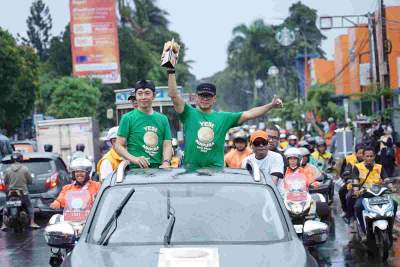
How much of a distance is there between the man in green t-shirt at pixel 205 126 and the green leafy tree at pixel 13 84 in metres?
36.9

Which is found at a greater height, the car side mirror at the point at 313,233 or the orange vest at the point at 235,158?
the orange vest at the point at 235,158

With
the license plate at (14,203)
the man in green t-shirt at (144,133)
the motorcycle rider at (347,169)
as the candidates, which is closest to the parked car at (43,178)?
the license plate at (14,203)

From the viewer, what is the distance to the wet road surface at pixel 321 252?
1158cm

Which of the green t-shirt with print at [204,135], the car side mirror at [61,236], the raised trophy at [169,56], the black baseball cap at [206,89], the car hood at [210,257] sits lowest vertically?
the car hood at [210,257]

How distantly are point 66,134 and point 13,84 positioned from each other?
16.2 metres

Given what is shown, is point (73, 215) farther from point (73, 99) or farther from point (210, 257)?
point (73, 99)

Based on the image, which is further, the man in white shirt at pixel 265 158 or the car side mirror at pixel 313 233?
the man in white shirt at pixel 265 158

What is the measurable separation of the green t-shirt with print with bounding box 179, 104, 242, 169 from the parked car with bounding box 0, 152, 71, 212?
33.1 ft

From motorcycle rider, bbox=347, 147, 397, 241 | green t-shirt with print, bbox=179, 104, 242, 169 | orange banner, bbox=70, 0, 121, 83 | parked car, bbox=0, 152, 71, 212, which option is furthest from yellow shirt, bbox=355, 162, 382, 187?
orange banner, bbox=70, 0, 121, 83

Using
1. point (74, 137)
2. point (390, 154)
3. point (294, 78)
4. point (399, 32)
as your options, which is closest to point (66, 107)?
point (399, 32)

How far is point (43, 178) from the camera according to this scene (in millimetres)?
18672

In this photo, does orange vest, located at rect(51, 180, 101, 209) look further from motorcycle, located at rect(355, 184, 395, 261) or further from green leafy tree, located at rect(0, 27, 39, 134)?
green leafy tree, located at rect(0, 27, 39, 134)

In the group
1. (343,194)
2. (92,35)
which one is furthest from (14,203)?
(92,35)

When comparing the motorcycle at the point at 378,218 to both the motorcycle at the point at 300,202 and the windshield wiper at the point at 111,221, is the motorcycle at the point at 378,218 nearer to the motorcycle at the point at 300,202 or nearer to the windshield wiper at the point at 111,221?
the motorcycle at the point at 300,202
